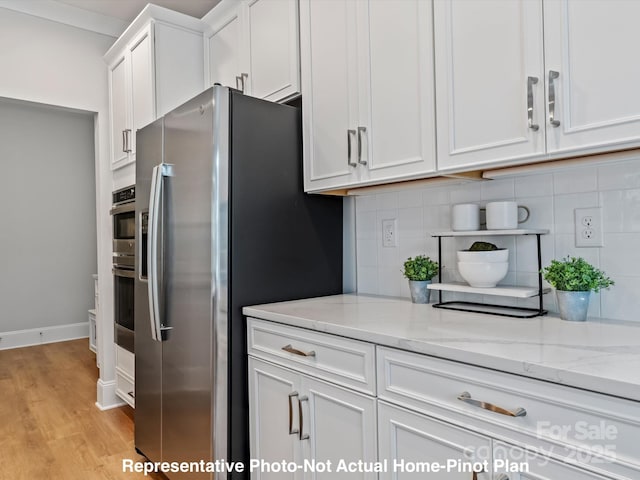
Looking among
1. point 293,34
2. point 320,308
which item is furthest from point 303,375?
point 293,34

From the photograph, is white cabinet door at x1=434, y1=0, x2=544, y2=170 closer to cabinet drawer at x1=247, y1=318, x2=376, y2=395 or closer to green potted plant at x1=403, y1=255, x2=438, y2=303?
green potted plant at x1=403, y1=255, x2=438, y2=303

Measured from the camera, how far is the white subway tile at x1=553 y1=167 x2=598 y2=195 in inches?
55.2

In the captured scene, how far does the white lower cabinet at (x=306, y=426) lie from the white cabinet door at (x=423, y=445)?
0.17 feet

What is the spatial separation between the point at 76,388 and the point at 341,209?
114 inches

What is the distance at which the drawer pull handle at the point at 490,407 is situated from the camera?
37.5 inches

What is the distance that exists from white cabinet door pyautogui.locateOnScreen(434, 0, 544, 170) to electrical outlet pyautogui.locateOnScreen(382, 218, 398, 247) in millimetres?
590

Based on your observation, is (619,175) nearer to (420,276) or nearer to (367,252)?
(420,276)

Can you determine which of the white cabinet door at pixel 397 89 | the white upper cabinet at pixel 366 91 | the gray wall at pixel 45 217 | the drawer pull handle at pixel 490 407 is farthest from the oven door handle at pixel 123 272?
the gray wall at pixel 45 217

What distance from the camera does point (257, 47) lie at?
2242mm

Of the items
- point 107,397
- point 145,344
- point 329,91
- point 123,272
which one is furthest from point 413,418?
point 107,397

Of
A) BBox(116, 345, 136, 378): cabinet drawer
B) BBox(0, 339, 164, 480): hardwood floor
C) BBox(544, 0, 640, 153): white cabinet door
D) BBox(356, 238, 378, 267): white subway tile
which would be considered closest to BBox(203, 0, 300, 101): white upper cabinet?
BBox(356, 238, 378, 267): white subway tile

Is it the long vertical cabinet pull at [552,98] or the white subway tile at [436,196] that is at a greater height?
the long vertical cabinet pull at [552,98]

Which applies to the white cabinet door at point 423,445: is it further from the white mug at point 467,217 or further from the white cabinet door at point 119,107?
the white cabinet door at point 119,107

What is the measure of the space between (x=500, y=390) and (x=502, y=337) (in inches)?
8.1
